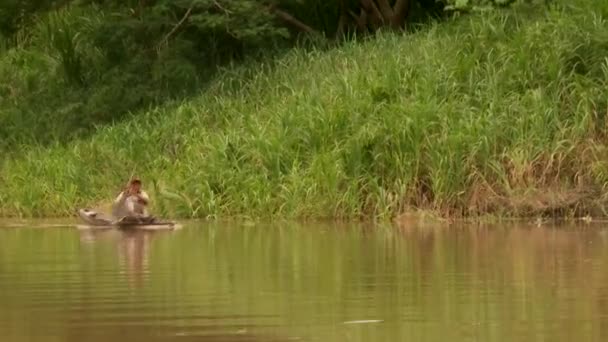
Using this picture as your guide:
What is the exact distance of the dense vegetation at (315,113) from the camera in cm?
1923

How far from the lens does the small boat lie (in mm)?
19075

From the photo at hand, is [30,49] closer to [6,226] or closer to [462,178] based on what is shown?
[6,226]

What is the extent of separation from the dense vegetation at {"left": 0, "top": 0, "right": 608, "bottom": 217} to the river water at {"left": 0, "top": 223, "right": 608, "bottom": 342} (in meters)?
1.72

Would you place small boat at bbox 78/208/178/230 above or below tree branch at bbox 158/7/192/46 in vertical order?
below

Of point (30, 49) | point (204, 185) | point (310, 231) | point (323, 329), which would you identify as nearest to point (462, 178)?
point (310, 231)

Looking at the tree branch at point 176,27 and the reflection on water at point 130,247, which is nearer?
the reflection on water at point 130,247

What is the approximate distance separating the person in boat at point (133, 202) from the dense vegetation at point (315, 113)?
122 centimetres

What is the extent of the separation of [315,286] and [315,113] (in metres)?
9.80

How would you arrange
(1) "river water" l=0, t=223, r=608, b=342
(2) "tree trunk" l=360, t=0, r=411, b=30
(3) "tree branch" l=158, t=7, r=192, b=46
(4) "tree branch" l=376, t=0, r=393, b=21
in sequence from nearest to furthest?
(1) "river water" l=0, t=223, r=608, b=342
(3) "tree branch" l=158, t=7, r=192, b=46
(2) "tree trunk" l=360, t=0, r=411, b=30
(4) "tree branch" l=376, t=0, r=393, b=21

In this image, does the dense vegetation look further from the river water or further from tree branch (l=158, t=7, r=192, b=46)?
the river water

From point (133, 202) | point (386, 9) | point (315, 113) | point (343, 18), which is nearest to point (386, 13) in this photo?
point (386, 9)

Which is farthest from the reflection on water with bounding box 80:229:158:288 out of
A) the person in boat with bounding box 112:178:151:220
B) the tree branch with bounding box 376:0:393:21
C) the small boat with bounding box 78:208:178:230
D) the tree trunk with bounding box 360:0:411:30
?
the tree branch with bounding box 376:0:393:21

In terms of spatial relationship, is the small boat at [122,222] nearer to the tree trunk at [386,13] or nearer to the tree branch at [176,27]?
the tree branch at [176,27]

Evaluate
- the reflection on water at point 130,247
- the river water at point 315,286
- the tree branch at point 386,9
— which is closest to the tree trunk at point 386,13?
the tree branch at point 386,9
